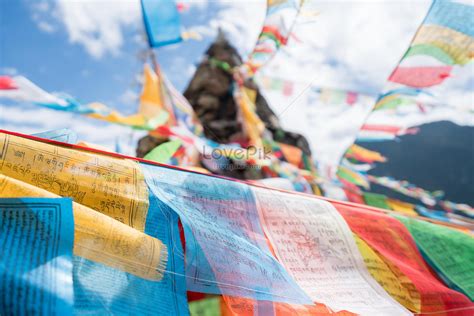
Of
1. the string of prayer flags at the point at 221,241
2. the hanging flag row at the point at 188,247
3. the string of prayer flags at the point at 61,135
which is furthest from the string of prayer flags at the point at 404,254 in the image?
the string of prayer flags at the point at 61,135

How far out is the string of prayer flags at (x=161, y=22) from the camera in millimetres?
3183

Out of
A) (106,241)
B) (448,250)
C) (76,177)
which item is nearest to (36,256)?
(106,241)

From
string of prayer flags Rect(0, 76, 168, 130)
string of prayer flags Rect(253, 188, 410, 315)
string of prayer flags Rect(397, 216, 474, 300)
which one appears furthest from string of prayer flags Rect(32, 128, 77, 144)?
string of prayer flags Rect(0, 76, 168, 130)

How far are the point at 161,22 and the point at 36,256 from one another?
3.16 meters

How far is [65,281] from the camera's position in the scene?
1.87ft

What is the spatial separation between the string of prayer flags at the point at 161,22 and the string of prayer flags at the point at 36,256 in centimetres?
280

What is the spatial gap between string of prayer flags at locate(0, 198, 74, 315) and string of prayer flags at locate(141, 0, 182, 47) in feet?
9.18

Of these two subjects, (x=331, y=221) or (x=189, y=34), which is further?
(x=189, y=34)

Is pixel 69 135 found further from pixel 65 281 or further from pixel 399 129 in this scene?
pixel 399 129

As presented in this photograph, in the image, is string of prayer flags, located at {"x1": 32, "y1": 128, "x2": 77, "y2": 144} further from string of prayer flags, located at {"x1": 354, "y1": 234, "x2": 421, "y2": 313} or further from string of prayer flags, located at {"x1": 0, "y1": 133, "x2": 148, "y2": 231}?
string of prayer flags, located at {"x1": 354, "y1": 234, "x2": 421, "y2": 313}

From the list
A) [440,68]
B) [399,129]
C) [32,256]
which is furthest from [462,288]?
[399,129]

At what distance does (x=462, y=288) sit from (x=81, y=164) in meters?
1.30

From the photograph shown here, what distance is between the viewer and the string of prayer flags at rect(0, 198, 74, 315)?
1.78 ft

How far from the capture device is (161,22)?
11.1 ft
